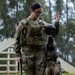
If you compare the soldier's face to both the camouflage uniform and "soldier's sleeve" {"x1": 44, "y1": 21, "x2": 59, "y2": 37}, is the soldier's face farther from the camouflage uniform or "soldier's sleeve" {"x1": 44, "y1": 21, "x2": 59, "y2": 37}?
"soldier's sleeve" {"x1": 44, "y1": 21, "x2": 59, "y2": 37}

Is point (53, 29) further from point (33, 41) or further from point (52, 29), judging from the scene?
point (33, 41)

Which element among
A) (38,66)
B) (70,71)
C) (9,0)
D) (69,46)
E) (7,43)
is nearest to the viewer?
(38,66)

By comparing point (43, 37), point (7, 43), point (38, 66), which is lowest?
point (7, 43)

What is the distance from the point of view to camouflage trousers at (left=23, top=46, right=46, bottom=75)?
4.08 m

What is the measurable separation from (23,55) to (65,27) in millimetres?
24992

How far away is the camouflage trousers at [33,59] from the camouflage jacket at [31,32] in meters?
0.08

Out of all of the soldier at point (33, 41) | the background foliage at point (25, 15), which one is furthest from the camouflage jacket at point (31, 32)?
the background foliage at point (25, 15)

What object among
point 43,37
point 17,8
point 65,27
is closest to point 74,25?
point 65,27

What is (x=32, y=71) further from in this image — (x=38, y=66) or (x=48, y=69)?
(x=48, y=69)

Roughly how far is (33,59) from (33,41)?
0.22 m

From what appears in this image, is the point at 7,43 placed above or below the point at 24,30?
below

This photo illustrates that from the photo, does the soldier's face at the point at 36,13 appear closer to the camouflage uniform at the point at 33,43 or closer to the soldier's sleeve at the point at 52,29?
the camouflage uniform at the point at 33,43

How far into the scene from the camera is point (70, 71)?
16.2 meters

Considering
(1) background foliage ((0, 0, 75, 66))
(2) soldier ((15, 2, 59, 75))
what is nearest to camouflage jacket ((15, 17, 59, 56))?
(2) soldier ((15, 2, 59, 75))
